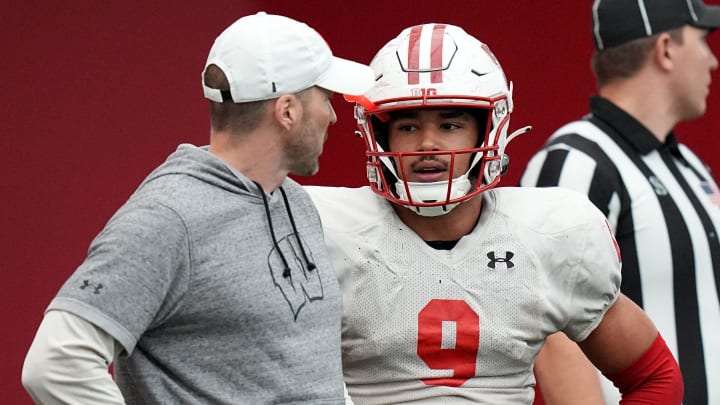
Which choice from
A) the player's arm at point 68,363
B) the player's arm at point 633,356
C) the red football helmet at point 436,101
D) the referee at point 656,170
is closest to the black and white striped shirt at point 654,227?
the referee at point 656,170

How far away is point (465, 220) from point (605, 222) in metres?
0.26

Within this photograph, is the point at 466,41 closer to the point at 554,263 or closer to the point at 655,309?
the point at 554,263

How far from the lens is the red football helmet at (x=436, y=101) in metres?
2.48

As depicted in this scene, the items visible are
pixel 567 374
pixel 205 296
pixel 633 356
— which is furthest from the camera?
pixel 567 374

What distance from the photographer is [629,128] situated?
314 centimetres

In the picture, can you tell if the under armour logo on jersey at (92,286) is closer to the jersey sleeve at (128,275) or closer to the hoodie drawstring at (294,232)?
the jersey sleeve at (128,275)

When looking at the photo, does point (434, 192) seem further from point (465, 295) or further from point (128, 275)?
point (128, 275)

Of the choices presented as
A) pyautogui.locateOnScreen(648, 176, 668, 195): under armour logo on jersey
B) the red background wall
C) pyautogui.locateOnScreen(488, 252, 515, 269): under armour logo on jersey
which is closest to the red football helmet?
pyautogui.locateOnScreen(488, 252, 515, 269): under armour logo on jersey

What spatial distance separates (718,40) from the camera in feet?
13.9

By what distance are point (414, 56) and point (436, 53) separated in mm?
39

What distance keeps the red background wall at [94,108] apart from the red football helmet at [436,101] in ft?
4.11

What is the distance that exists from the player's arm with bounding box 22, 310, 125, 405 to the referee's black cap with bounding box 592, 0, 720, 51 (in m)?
1.68

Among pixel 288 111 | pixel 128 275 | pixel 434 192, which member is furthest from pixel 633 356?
pixel 128 275

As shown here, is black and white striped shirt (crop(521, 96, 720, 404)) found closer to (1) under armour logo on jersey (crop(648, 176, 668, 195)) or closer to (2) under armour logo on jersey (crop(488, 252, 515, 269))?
(1) under armour logo on jersey (crop(648, 176, 668, 195))
